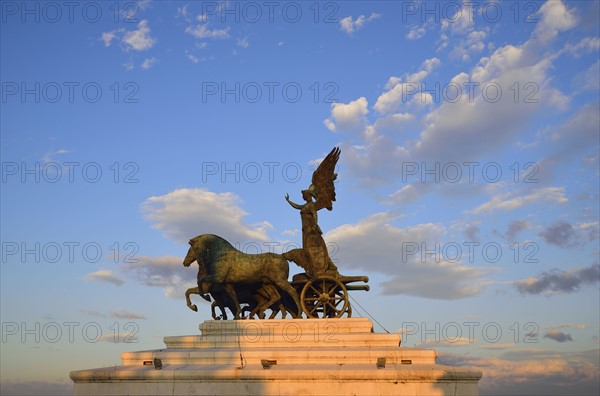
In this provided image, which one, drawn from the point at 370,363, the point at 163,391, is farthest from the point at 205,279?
the point at 370,363

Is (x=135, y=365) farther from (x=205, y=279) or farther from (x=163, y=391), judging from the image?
(x=205, y=279)

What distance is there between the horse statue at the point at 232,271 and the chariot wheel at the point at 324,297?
0.56 m

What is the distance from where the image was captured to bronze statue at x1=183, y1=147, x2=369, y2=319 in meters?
21.2

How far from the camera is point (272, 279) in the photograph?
21234 millimetres

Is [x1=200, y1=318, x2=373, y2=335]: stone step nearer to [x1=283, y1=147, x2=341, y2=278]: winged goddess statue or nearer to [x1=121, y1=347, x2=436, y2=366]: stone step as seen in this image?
[x1=121, y1=347, x2=436, y2=366]: stone step

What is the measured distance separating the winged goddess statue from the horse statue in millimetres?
882

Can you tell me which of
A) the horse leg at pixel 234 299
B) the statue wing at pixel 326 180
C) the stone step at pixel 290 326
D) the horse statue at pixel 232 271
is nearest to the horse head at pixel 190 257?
the horse statue at pixel 232 271

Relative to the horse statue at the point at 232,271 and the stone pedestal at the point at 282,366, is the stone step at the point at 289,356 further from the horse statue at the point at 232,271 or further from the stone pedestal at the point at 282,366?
the horse statue at the point at 232,271

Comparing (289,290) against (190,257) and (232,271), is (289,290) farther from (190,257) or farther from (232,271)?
(190,257)

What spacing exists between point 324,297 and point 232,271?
140 inches

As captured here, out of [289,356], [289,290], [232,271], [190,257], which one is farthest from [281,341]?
[190,257]

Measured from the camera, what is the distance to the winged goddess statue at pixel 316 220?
71.5 ft

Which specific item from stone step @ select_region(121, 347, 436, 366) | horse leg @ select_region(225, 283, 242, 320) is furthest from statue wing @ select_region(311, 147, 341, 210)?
stone step @ select_region(121, 347, 436, 366)

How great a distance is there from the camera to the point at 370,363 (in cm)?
1766
